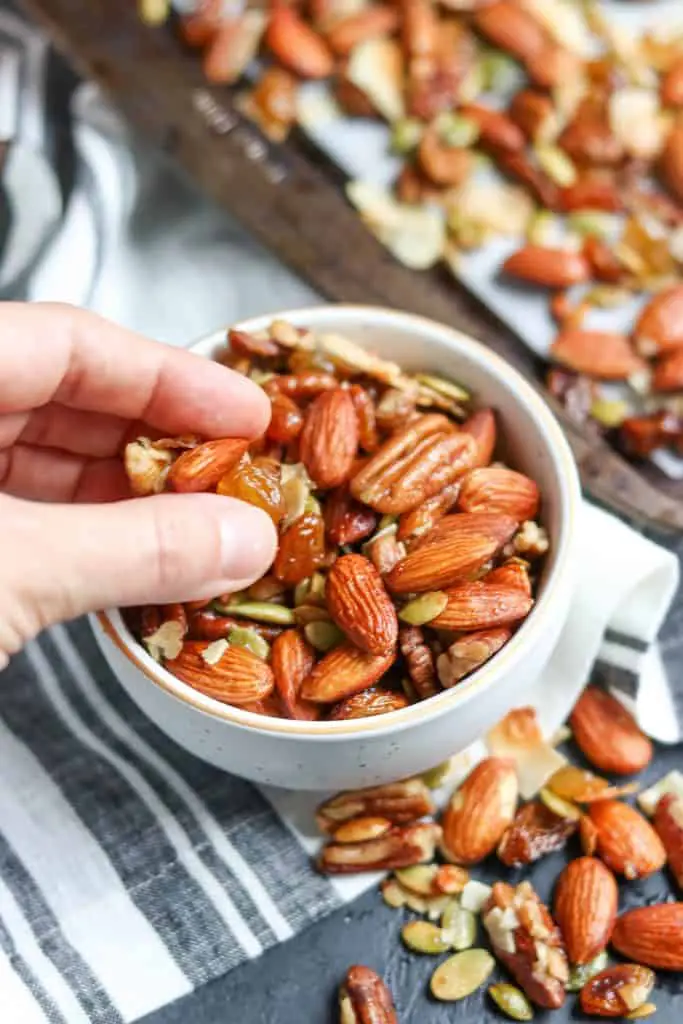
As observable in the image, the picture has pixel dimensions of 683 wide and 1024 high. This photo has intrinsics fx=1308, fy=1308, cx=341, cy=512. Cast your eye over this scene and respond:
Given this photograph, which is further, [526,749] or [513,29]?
[513,29]

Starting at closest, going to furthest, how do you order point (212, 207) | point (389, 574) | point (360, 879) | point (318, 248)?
point (389, 574), point (360, 879), point (318, 248), point (212, 207)

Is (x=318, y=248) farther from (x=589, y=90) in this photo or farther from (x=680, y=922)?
(x=680, y=922)

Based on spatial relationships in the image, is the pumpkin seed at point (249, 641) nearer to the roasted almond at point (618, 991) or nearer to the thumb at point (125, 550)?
the thumb at point (125, 550)

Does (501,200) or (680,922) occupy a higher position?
(501,200)

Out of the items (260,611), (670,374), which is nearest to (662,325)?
(670,374)

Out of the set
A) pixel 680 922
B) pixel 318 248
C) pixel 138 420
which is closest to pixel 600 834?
pixel 680 922

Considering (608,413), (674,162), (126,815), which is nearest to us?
(126,815)

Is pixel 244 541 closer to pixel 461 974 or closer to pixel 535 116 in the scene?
pixel 461 974
